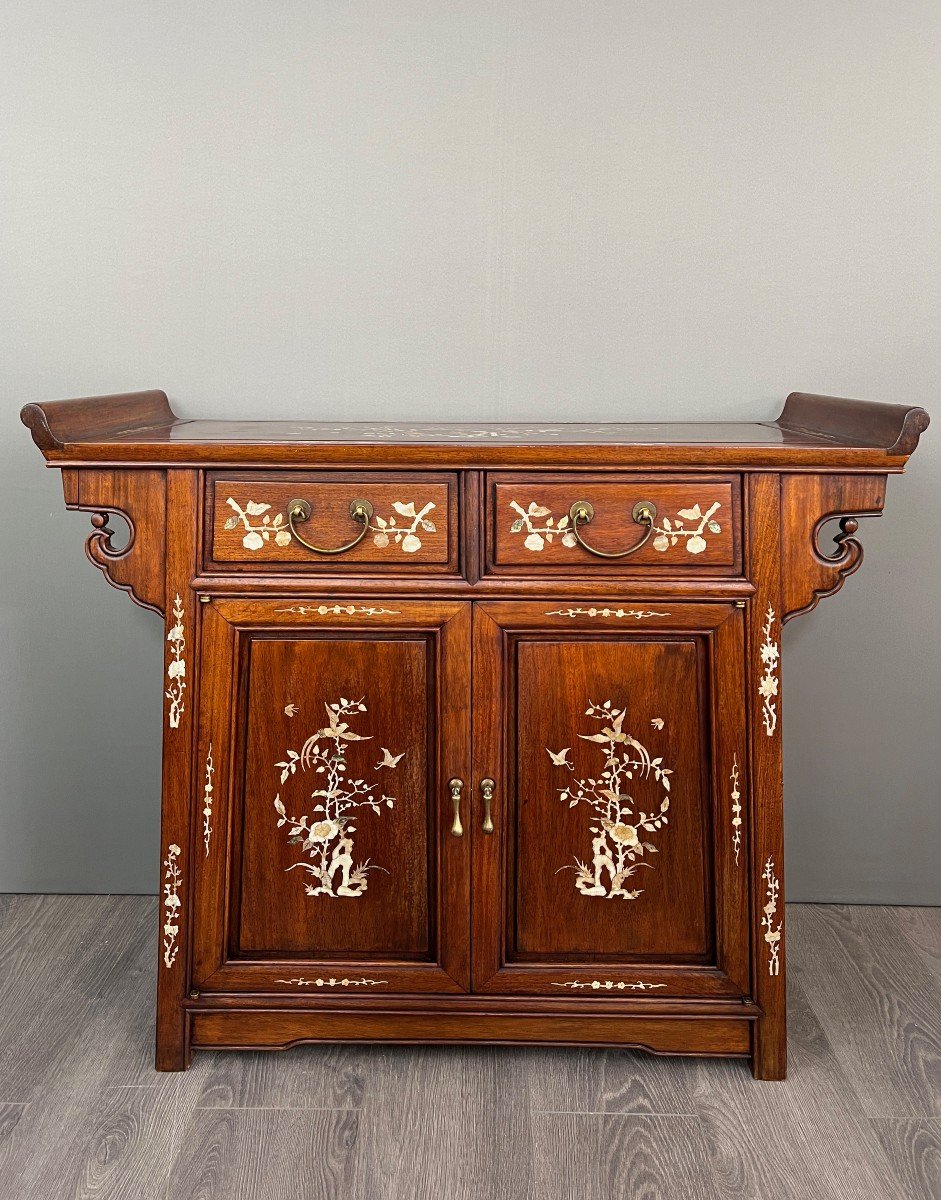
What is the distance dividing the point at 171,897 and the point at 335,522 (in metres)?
0.65

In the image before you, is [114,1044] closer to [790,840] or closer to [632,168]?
[790,840]

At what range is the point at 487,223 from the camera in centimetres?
218

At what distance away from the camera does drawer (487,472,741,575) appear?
164cm

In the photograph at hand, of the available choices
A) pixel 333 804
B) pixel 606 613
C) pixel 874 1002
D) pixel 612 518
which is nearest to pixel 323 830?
pixel 333 804

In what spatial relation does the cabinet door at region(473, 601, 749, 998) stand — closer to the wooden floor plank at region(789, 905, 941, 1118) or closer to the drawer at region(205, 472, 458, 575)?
the drawer at region(205, 472, 458, 575)

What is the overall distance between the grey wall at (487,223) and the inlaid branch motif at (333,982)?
0.92 m

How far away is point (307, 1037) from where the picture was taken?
5.68 ft

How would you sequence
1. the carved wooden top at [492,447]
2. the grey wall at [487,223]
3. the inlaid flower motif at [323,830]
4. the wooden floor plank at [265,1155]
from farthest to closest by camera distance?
the grey wall at [487,223] → the inlaid flower motif at [323,830] → the carved wooden top at [492,447] → the wooden floor plank at [265,1155]

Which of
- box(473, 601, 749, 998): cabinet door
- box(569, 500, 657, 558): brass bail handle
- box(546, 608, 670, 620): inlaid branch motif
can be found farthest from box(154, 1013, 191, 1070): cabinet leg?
box(569, 500, 657, 558): brass bail handle

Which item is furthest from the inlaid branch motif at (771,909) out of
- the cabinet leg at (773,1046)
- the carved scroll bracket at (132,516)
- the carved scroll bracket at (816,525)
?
the carved scroll bracket at (132,516)

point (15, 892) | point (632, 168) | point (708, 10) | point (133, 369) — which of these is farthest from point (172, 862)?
point (708, 10)

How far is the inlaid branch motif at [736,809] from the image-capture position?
5.49 feet

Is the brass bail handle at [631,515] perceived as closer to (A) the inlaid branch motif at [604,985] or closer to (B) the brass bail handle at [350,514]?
(B) the brass bail handle at [350,514]

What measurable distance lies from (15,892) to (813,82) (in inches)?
94.1
